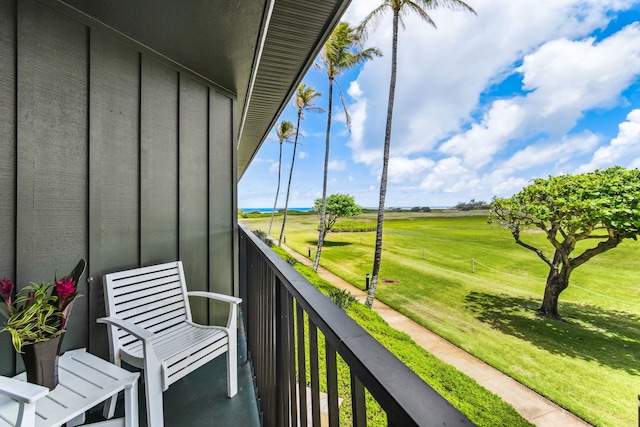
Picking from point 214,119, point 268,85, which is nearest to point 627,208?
point 268,85

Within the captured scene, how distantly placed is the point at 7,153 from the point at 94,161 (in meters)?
0.37

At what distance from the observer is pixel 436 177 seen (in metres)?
33.2

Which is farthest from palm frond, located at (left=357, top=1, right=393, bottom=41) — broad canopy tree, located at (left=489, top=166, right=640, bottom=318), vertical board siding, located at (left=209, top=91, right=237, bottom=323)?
vertical board siding, located at (left=209, top=91, right=237, bottom=323)

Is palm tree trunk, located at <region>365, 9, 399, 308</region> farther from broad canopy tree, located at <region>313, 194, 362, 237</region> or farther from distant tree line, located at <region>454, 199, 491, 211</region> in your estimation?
broad canopy tree, located at <region>313, 194, 362, 237</region>

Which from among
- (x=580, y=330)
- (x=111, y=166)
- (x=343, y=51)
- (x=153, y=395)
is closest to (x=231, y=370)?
(x=153, y=395)

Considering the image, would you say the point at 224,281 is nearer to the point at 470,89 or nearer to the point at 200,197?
the point at 200,197

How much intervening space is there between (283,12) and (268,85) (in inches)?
39.9

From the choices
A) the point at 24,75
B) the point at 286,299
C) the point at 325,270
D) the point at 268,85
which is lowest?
the point at 325,270

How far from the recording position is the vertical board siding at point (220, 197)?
2.53 metres

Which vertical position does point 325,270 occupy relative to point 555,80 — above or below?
below

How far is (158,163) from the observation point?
2.10 m

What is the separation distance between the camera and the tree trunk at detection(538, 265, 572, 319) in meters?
11.4

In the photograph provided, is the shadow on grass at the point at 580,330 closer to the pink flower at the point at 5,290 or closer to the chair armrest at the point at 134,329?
the chair armrest at the point at 134,329

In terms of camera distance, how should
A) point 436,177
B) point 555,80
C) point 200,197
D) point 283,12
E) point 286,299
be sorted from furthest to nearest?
point 436,177 < point 555,80 < point 200,197 < point 283,12 < point 286,299
